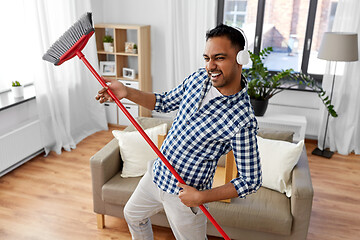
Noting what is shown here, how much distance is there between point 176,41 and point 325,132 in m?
1.99

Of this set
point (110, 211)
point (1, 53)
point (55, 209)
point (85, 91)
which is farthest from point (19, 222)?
point (85, 91)

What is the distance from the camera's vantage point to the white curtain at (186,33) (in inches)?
165

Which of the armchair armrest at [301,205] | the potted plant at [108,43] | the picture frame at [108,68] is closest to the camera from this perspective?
the armchair armrest at [301,205]

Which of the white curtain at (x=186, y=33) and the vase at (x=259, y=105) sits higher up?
the white curtain at (x=186, y=33)

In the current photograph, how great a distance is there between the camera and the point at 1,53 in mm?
3438

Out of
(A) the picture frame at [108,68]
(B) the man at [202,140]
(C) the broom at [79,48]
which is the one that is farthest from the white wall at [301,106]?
(C) the broom at [79,48]

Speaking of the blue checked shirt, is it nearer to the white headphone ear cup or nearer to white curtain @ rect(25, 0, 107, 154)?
the white headphone ear cup

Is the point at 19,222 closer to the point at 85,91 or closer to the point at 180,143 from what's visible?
the point at 180,143

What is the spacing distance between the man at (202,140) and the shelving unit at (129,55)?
270cm

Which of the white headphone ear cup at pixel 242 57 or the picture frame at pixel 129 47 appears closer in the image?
the white headphone ear cup at pixel 242 57

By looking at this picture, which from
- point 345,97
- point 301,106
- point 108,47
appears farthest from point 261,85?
point 108,47

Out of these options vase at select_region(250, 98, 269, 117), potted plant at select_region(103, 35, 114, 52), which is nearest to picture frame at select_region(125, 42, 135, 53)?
potted plant at select_region(103, 35, 114, 52)

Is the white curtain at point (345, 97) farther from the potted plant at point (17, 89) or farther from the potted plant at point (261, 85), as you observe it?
the potted plant at point (17, 89)

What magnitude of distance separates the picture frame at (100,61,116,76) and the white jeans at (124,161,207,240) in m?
3.03
